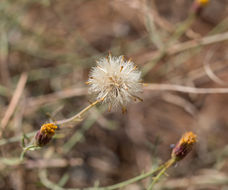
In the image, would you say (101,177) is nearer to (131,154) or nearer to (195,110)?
(131,154)

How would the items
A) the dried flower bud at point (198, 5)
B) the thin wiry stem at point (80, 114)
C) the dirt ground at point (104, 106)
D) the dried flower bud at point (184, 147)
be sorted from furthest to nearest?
the dirt ground at point (104, 106)
the dried flower bud at point (198, 5)
the dried flower bud at point (184, 147)
the thin wiry stem at point (80, 114)

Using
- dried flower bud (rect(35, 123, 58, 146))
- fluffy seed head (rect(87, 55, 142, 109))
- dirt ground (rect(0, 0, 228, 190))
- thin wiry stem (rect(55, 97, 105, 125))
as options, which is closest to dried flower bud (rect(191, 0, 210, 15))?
dirt ground (rect(0, 0, 228, 190))

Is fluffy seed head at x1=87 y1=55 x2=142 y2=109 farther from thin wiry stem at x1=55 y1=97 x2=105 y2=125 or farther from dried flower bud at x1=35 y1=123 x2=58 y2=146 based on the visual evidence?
dried flower bud at x1=35 y1=123 x2=58 y2=146

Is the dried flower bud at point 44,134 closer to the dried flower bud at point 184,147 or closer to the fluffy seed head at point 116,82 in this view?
the fluffy seed head at point 116,82

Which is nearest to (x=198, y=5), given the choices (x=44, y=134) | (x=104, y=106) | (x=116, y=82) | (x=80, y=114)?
(x=104, y=106)

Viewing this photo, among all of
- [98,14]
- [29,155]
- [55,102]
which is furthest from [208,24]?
[29,155]

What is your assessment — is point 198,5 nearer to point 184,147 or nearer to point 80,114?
point 184,147

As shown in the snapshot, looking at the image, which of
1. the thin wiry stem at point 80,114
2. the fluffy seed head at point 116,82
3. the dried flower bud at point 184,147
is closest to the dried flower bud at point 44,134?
the thin wiry stem at point 80,114
